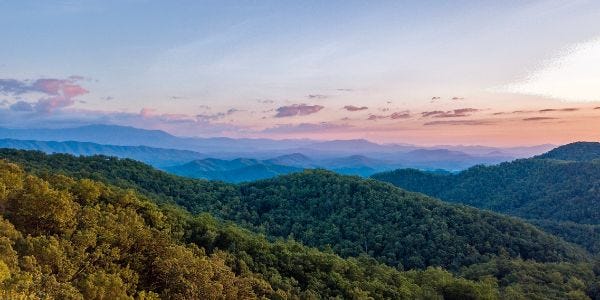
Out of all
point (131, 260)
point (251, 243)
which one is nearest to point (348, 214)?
point (251, 243)

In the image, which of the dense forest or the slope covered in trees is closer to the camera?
the slope covered in trees

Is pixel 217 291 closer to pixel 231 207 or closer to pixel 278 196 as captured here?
pixel 231 207

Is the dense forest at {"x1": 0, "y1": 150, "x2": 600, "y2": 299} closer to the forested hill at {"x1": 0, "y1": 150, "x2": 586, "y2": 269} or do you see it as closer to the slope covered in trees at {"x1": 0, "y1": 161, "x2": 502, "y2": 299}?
the slope covered in trees at {"x1": 0, "y1": 161, "x2": 502, "y2": 299}

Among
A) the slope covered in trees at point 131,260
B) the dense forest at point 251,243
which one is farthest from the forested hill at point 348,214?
the slope covered in trees at point 131,260

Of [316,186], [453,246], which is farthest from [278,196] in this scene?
[453,246]

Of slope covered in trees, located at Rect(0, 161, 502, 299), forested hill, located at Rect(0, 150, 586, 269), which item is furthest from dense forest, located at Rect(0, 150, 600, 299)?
forested hill, located at Rect(0, 150, 586, 269)

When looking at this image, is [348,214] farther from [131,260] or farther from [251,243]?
[131,260]

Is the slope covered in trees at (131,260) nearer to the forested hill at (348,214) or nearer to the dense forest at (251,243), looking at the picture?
the dense forest at (251,243)
